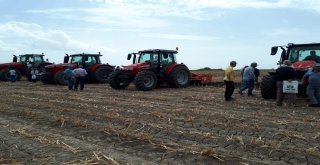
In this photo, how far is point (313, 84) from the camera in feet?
36.7

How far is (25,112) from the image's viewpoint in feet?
33.5

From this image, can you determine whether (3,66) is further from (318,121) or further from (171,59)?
(318,121)

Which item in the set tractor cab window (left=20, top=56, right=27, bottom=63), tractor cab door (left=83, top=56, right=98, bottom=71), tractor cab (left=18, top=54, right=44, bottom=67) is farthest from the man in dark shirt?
tractor cab window (left=20, top=56, right=27, bottom=63)

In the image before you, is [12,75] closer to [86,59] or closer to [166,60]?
[86,59]

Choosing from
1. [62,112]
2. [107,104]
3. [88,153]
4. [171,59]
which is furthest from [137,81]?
[88,153]

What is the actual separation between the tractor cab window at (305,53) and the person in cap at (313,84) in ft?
5.75

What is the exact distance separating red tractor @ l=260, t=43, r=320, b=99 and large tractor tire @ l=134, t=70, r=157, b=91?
225 inches

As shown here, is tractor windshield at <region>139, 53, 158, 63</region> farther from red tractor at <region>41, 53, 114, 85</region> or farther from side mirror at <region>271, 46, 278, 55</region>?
side mirror at <region>271, 46, 278, 55</region>

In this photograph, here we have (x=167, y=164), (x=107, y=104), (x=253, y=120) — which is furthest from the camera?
(x=107, y=104)

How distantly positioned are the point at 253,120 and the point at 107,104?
4802 mm

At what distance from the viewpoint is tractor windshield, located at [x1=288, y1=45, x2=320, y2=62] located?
1295 centimetres

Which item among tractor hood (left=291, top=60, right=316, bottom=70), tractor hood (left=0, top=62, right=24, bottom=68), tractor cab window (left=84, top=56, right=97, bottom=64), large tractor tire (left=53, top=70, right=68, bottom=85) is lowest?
large tractor tire (left=53, top=70, right=68, bottom=85)

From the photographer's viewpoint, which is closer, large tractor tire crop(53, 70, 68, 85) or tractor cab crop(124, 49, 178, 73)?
tractor cab crop(124, 49, 178, 73)

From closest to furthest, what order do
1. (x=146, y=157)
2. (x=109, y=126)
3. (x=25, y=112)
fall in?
1. (x=146, y=157)
2. (x=109, y=126)
3. (x=25, y=112)
